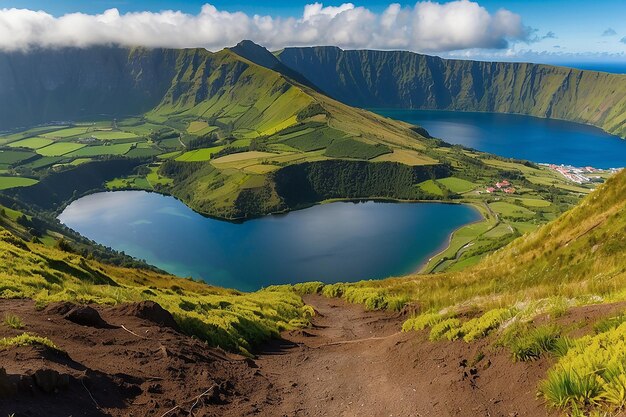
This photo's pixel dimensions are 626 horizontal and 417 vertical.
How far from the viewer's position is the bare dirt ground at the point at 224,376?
1107 centimetres

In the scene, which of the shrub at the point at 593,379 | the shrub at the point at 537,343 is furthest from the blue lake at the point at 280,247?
the shrub at the point at 593,379

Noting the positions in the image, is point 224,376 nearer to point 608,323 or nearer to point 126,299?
point 126,299

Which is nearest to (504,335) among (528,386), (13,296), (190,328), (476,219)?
(528,386)

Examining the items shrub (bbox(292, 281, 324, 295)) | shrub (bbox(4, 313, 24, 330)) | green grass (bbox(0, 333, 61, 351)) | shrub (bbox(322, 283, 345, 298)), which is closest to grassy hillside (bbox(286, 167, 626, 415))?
shrub (bbox(322, 283, 345, 298))

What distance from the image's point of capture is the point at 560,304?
14859mm

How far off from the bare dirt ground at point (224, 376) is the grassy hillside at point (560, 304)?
662 mm

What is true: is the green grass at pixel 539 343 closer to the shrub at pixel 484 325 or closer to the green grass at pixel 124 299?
the shrub at pixel 484 325

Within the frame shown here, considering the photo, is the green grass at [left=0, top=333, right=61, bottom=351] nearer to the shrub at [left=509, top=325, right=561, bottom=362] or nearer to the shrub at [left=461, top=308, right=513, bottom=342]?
the shrub at [left=461, top=308, right=513, bottom=342]

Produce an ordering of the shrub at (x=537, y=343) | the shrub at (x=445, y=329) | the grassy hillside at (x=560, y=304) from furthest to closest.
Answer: the shrub at (x=445, y=329) → the shrub at (x=537, y=343) → the grassy hillside at (x=560, y=304)

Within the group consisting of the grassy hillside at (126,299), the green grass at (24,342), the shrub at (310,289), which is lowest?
the shrub at (310,289)

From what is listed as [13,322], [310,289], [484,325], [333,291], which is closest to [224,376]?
[13,322]

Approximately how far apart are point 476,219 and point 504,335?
19710 centimetres

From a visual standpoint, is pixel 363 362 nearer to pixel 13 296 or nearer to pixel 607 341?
pixel 607 341

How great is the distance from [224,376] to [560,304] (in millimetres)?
12510
